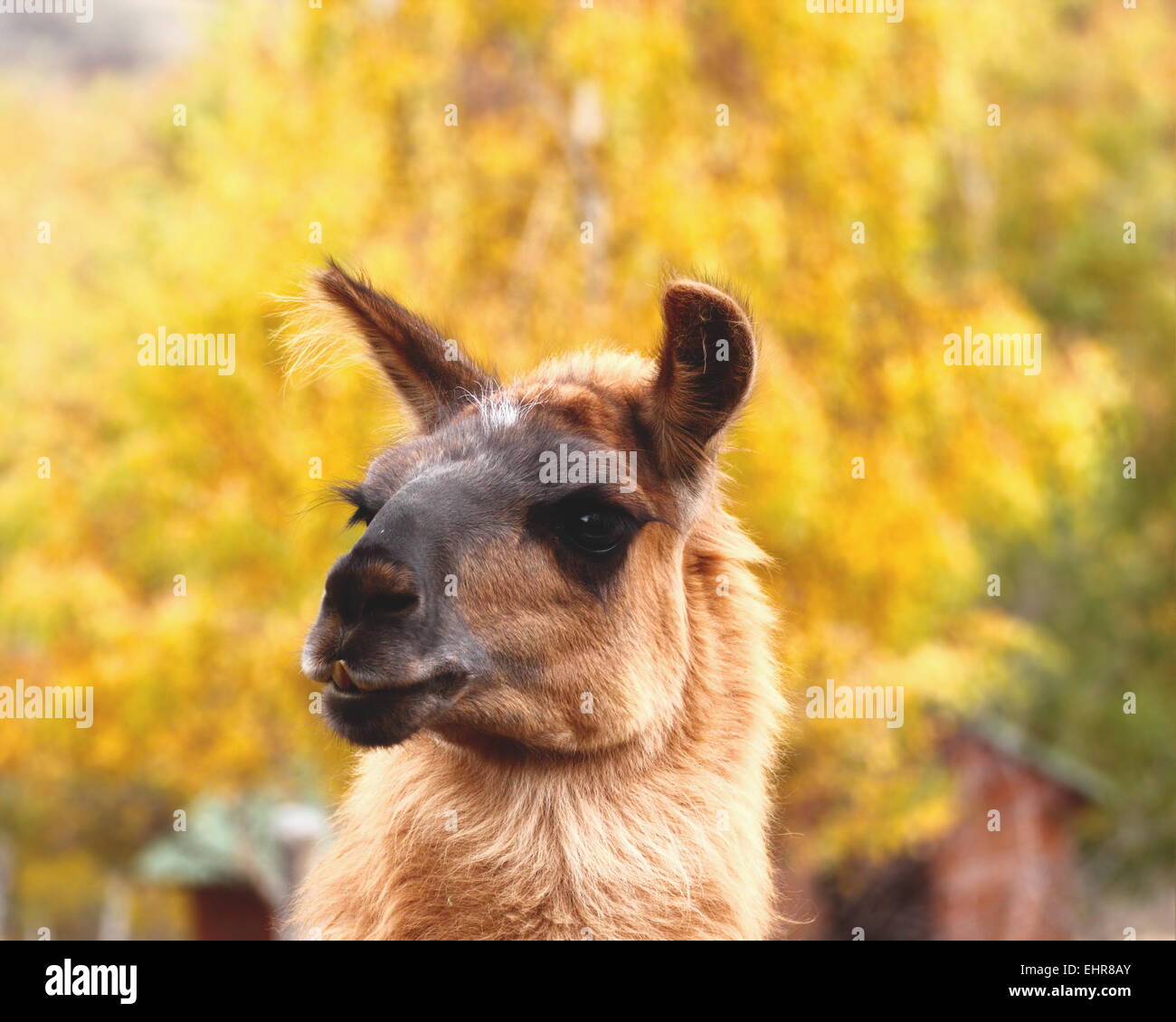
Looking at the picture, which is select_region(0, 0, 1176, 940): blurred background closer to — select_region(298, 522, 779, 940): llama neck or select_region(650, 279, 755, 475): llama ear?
select_region(298, 522, 779, 940): llama neck

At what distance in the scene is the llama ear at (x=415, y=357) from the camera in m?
4.06

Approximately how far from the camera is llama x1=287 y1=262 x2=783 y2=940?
3475 mm

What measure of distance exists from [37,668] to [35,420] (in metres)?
3.84

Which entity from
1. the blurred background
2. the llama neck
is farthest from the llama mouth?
the blurred background

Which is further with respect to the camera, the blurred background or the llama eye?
the blurred background

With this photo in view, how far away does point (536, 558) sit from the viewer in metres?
3.57

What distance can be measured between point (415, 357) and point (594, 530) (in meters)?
0.94

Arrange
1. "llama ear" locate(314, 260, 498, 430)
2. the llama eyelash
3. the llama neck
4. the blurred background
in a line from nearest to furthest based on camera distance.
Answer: the llama neck → the llama eyelash → "llama ear" locate(314, 260, 498, 430) → the blurred background

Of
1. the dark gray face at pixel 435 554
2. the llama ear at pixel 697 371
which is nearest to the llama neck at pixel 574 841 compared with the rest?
the dark gray face at pixel 435 554

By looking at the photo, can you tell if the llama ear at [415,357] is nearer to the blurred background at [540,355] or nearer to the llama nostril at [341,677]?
the llama nostril at [341,677]

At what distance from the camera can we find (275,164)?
1112cm

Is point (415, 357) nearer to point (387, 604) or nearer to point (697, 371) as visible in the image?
point (697, 371)

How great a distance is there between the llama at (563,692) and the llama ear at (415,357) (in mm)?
69
